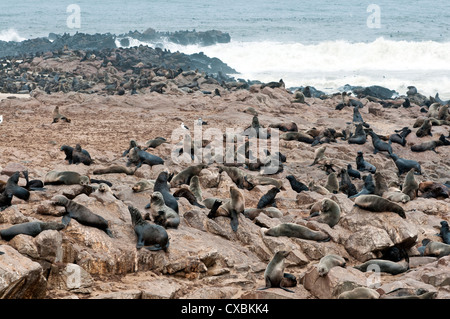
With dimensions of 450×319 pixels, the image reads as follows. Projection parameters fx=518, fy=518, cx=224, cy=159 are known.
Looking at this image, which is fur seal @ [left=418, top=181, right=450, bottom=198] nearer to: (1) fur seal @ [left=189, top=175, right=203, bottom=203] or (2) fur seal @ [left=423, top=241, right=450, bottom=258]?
(2) fur seal @ [left=423, top=241, right=450, bottom=258]

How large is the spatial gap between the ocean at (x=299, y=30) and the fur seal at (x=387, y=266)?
32.1 m

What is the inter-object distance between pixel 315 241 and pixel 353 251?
629mm

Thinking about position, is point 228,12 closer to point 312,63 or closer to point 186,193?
point 312,63

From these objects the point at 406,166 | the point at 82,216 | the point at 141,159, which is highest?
the point at 82,216

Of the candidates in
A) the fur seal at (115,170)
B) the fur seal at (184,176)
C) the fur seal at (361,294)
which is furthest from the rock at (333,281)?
the fur seal at (115,170)

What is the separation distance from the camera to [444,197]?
1234 centimetres

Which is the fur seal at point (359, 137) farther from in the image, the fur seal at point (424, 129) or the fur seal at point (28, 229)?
the fur seal at point (28, 229)

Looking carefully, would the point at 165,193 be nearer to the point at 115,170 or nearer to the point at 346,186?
the point at 115,170

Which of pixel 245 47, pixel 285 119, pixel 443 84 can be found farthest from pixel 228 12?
pixel 285 119

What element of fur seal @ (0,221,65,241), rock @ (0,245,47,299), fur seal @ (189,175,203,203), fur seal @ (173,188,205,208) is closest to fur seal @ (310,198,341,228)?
fur seal @ (173,188,205,208)

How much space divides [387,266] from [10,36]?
250ft

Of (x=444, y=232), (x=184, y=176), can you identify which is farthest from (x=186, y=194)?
(x=444, y=232)

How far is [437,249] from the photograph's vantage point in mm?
8664

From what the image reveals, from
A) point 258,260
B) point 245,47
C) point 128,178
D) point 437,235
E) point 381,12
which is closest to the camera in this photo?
point 258,260
